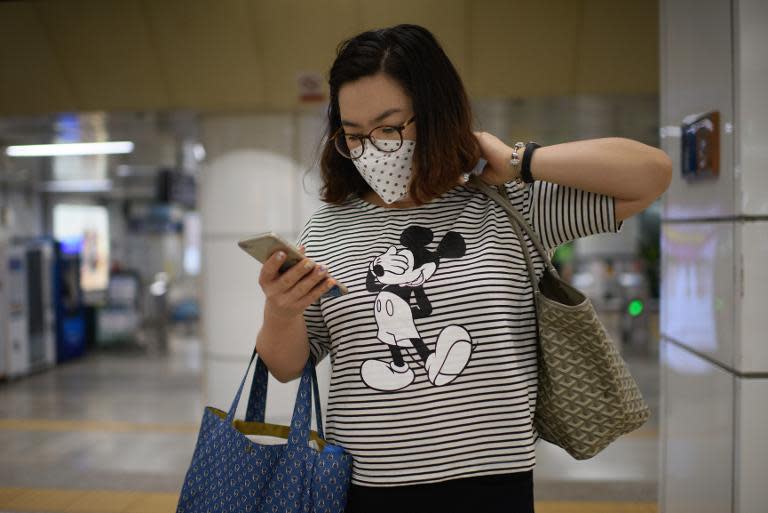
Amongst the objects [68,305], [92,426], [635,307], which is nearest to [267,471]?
[92,426]

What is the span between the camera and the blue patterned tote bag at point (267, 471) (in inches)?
50.1

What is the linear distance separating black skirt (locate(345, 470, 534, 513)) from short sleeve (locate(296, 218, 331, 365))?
1.05 feet

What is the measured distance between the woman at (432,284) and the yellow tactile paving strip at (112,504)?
105 inches

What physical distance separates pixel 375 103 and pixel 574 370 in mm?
613

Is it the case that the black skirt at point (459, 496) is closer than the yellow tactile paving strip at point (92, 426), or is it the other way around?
the black skirt at point (459, 496)

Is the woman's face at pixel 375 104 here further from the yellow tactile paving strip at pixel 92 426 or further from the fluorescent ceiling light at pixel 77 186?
the fluorescent ceiling light at pixel 77 186

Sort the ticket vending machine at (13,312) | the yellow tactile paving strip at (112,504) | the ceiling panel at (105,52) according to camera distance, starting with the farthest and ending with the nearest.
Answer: the ticket vending machine at (13,312) < the ceiling panel at (105,52) < the yellow tactile paving strip at (112,504)

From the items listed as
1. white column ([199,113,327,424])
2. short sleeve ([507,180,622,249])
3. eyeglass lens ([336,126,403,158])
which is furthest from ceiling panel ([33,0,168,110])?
short sleeve ([507,180,622,249])

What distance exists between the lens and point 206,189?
6.27 m

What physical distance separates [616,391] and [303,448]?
1.92 feet

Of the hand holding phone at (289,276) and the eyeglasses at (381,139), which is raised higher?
the eyeglasses at (381,139)

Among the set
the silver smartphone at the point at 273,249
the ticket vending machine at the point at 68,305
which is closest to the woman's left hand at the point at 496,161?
the silver smartphone at the point at 273,249

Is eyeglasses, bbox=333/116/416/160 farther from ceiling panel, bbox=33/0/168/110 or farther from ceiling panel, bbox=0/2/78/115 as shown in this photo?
ceiling panel, bbox=0/2/78/115

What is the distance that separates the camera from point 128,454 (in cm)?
555
